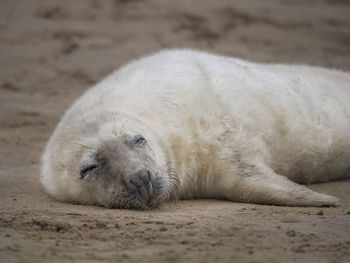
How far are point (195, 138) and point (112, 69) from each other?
4184 millimetres

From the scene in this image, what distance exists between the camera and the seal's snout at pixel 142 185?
344 centimetres

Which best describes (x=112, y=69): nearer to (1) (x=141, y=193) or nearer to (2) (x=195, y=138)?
(2) (x=195, y=138)

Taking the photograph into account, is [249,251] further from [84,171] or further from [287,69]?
[287,69]

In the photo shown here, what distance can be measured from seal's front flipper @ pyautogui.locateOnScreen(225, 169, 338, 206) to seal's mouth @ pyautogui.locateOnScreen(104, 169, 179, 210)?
59 cm

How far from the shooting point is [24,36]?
8.89 m

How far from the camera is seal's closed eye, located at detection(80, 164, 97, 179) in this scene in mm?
3652

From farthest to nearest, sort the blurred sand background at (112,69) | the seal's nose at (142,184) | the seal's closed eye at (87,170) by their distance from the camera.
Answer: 1. the seal's closed eye at (87,170)
2. the seal's nose at (142,184)
3. the blurred sand background at (112,69)

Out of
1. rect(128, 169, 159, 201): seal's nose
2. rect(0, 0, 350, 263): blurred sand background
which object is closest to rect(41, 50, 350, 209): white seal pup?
rect(128, 169, 159, 201): seal's nose

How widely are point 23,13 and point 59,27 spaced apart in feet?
2.95

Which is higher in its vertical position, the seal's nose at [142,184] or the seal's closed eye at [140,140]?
the seal's closed eye at [140,140]

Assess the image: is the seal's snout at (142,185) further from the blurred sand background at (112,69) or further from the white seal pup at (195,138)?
the blurred sand background at (112,69)

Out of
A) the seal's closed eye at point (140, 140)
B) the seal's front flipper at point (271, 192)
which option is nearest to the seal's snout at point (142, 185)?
the seal's closed eye at point (140, 140)

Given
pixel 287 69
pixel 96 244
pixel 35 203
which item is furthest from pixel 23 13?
pixel 96 244

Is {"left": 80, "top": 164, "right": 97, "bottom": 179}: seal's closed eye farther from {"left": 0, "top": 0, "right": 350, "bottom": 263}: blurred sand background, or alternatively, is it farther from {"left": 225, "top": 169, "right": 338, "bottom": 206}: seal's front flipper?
{"left": 225, "top": 169, "right": 338, "bottom": 206}: seal's front flipper
